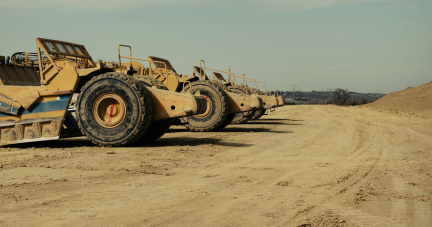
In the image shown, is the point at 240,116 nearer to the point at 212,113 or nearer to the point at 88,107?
the point at 212,113

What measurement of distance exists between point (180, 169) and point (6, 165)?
9.77ft

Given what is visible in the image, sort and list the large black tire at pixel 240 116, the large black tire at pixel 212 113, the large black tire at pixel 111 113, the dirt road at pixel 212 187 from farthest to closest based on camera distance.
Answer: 1. the large black tire at pixel 240 116
2. the large black tire at pixel 212 113
3. the large black tire at pixel 111 113
4. the dirt road at pixel 212 187

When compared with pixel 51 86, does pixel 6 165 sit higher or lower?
lower

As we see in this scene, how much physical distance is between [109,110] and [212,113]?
5855mm

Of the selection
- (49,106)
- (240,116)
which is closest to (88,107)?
(49,106)

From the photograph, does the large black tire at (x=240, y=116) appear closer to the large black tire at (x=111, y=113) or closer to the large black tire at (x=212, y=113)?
the large black tire at (x=212, y=113)

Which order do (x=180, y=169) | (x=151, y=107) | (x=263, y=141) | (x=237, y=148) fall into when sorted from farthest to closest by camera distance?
(x=263, y=141) < (x=237, y=148) < (x=151, y=107) < (x=180, y=169)

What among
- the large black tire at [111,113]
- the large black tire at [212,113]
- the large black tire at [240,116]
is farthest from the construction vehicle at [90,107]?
the large black tire at [240,116]

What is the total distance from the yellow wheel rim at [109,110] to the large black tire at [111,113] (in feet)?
0.07

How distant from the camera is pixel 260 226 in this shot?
4324mm

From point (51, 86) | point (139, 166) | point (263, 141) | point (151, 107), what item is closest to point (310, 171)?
point (139, 166)

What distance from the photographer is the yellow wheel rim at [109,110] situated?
9961mm

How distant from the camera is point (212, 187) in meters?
6.03

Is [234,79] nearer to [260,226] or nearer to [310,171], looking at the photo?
[310,171]
